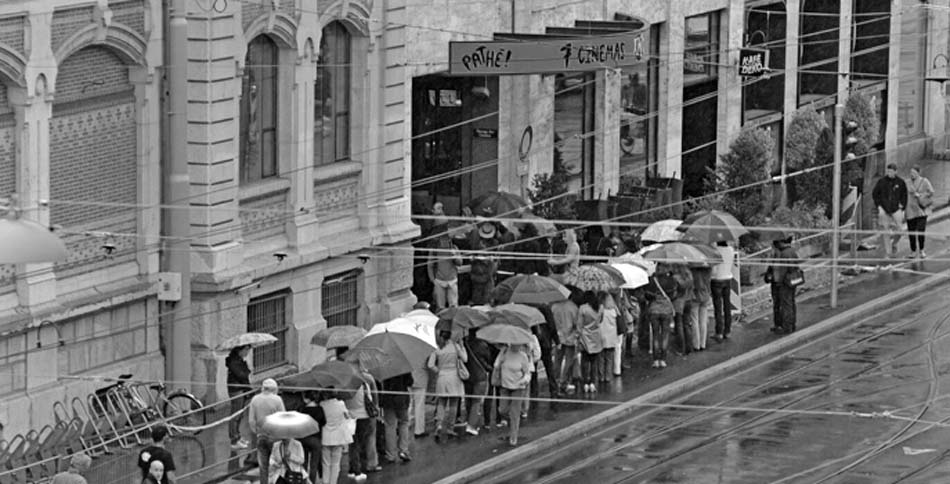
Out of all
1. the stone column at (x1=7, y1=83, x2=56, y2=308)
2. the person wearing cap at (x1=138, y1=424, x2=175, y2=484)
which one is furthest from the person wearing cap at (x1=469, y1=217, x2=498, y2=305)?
the person wearing cap at (x1=138, y1=424, x2=175, y2=484)

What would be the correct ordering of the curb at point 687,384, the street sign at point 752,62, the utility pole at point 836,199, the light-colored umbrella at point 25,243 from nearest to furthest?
the light-colored umbrella at point 25,243
the curb at point 687,384
the utility pole at point 836,199
the street sign at point 752,62

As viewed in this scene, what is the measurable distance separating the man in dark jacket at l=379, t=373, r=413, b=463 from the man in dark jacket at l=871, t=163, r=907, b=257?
17013 mm

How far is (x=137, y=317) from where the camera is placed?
3459cm

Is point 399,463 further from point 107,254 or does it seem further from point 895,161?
point 895,161

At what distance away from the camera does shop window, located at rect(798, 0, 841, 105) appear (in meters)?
56.5

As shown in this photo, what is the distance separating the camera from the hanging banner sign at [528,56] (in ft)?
138

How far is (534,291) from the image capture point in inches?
1411

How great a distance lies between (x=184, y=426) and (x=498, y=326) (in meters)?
4.24

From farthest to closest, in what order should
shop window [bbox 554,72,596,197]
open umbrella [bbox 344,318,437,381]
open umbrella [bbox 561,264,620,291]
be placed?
1. shop window [bbox 554,72,596,197]
2. open umbrella [bbox 561,264,620,291]
3. open umbrella [bbox 344,318,437,381]

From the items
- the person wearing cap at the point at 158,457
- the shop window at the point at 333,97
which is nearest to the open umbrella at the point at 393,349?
the person wearing cap at the point at 158,457

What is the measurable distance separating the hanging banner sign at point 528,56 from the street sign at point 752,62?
972cm

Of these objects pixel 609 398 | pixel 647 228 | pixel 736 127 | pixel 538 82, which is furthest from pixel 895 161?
pixel 609 398

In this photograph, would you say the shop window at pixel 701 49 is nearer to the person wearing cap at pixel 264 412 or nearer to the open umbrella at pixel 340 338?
the open umbrella at pixel 340 338

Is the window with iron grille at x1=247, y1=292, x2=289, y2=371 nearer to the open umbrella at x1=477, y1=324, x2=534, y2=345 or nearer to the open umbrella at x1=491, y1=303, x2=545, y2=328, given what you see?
the open umbrella at x1=491, y1=303, x2=545, y2=328
